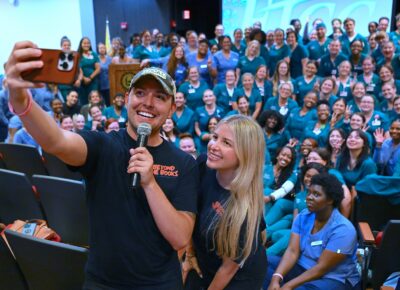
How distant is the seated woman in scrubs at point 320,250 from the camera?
86.4 inches

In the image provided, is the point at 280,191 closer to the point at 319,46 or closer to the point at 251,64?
the point at 251,64

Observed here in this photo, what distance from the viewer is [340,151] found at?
11.7ft

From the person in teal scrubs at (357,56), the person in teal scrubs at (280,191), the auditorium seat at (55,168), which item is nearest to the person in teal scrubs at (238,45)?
the person in teal scrubs at (357,56)

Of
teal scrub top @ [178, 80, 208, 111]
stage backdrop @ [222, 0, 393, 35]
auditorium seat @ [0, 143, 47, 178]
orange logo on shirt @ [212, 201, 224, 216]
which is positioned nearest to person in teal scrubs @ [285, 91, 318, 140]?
teal scrub top @ [178, 80, 208, 111]

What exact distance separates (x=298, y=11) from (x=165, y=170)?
9.12 metres

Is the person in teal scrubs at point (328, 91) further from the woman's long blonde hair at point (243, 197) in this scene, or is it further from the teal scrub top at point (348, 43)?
the woman's long blonde hair at point (243, 197)

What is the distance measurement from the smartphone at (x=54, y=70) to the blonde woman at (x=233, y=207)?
77 centimetres

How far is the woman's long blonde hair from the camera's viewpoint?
4.72 ft

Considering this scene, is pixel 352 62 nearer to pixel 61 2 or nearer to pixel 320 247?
pixel 320 247

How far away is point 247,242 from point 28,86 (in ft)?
3.07

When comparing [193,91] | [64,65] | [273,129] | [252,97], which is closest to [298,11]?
[252,97]

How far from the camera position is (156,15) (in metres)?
11.5

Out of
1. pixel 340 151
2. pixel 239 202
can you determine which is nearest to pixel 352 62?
pixel 340 151

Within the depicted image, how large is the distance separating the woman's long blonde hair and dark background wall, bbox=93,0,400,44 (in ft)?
31.0
